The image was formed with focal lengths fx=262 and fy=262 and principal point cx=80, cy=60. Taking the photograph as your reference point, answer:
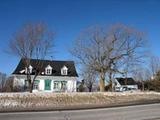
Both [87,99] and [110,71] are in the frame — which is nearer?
[87,99]

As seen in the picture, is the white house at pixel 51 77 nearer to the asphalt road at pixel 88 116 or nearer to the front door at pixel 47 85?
the front door at pixel 47 85

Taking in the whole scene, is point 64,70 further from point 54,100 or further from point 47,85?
point 54,100

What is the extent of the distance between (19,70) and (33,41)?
779 inches

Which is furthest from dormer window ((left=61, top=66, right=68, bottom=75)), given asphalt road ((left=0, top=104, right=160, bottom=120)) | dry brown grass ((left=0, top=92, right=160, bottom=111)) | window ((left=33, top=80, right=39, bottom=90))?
asphalt road ((left=0, top=104, right=160, bottom=120))

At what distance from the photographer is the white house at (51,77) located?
5569 centimetres

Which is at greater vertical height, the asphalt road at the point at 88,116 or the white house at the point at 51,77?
the white house at the point at 51,77

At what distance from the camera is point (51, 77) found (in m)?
58.9

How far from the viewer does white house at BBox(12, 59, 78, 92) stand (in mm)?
55688

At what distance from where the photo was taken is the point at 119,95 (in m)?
35.6

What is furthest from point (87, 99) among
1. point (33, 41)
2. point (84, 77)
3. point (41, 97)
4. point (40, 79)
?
point (84, 77)

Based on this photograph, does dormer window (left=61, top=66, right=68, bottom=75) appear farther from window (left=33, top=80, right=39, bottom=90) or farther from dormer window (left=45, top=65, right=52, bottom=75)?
window (left=33, top=80, right=39, bottom=90)

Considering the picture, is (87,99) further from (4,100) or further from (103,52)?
(103,52)

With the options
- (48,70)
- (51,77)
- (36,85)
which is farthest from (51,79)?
(36,85)

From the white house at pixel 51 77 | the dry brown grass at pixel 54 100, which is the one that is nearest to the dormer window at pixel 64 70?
the white house at pixel 51 77
